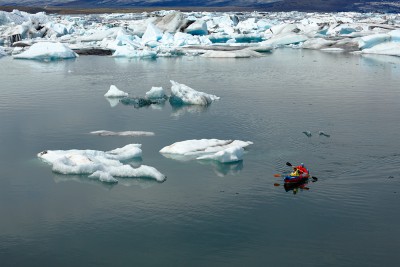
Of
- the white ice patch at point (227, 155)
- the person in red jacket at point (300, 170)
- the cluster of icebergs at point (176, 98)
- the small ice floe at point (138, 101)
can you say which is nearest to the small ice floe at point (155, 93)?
the cluster of icebergs at point (176, 98)

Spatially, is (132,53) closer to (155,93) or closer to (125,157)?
(155,93)

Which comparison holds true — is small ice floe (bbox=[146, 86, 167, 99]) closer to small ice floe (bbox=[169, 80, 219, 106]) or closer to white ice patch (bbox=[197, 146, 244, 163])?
small ice floe (bbox=[169, 80, 219, 106])

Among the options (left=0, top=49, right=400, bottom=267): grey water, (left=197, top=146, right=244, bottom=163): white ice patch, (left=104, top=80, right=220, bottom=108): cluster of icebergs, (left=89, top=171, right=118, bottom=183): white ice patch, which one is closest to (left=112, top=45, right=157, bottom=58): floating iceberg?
(left=0, top=49, right=400, bottom=267): grey water

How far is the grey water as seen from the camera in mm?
8922

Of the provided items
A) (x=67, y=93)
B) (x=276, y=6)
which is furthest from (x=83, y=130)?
(x=276, y=6)

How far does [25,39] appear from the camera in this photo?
147 feet

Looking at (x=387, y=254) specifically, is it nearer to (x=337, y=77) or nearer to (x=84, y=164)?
(x=84, y=164)

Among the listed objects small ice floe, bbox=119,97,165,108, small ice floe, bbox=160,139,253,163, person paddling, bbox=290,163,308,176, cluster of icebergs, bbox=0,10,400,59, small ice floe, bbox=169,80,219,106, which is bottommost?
cluster of icebergs, bbox=0,10,400,59

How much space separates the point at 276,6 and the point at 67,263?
14751cm

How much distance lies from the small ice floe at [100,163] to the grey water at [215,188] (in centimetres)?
21

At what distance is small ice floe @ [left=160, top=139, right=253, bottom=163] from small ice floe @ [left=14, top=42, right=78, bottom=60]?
71.1 feet

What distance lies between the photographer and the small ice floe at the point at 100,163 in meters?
11.7

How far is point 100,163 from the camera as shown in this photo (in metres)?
12.3

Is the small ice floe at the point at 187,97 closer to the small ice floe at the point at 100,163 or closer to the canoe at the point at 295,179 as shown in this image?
the small ice floe at the point at 100,163
